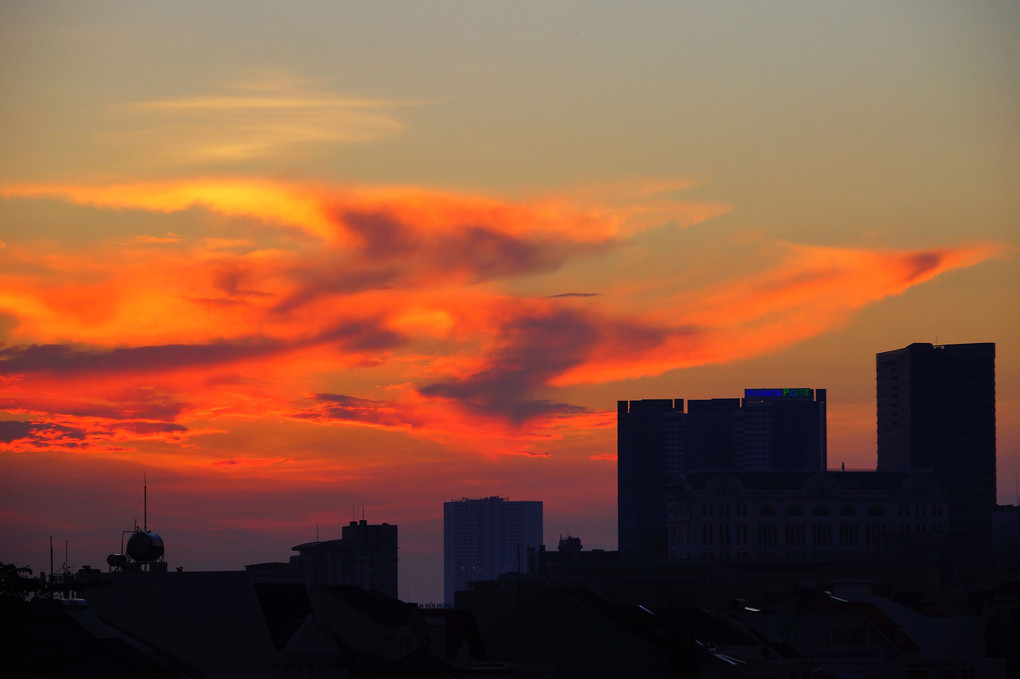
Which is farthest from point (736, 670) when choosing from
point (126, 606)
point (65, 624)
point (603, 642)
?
point (65, 624)

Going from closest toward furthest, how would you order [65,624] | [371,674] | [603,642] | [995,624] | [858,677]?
[65,624] < [371,674] < [603,642] < [858,677] < [995,624]

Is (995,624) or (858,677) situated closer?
(858,677)

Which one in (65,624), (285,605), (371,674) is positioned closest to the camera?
(65,624)

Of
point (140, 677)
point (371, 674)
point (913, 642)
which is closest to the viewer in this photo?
point (140, 677)

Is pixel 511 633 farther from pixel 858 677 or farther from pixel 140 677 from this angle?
pixel 140 677

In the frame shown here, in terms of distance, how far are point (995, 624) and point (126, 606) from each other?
96363mm

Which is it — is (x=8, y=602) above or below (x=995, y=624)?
above

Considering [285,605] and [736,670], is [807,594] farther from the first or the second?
[285,605]

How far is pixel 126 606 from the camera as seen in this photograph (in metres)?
87.8

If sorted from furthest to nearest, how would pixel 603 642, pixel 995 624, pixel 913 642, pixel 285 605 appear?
pixel 995 624 → pixel 913 642 → pixel 603 642 → pixel 285 605

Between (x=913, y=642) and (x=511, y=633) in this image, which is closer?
(x=511, y=633)

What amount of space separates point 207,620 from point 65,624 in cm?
1792

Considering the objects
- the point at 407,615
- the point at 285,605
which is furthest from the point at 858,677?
the point at 285,605

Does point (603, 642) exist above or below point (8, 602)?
below
